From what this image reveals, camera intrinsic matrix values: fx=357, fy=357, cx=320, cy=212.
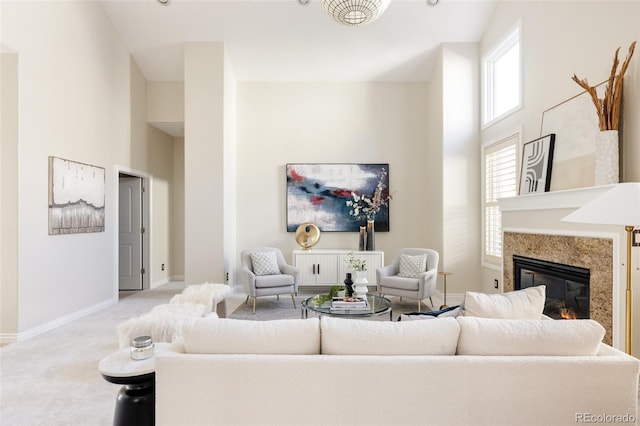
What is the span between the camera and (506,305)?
199 centimetres

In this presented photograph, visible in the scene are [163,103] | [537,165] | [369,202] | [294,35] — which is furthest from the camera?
[163,103]

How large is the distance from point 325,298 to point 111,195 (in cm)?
368

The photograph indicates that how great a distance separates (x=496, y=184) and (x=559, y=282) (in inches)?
77.2

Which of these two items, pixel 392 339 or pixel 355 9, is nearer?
pixel 392 339

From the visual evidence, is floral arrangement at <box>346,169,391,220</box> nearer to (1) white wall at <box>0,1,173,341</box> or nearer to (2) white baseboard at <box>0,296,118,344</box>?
(1) white wall at <box>0,1,173,341</box>

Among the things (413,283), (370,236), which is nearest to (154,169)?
(370,236)

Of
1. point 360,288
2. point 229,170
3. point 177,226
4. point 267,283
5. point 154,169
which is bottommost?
point 267,283

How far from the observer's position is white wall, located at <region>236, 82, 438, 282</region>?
6.40 meters

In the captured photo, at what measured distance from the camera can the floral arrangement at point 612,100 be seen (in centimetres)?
288

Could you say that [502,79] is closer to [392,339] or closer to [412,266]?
[412,266]

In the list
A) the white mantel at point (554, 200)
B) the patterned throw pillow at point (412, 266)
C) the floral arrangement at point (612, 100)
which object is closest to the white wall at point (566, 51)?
the floral arrangement at point (612, 100)

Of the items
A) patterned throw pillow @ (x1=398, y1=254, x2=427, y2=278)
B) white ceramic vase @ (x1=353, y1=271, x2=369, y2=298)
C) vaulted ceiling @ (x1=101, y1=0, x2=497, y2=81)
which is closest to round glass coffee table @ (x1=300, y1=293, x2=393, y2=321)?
white ceramic vase @ (x1=353, y1=271, x2=369, y2=298)

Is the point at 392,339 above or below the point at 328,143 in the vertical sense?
below

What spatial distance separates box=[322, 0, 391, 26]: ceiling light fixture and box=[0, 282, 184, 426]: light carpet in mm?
3468
